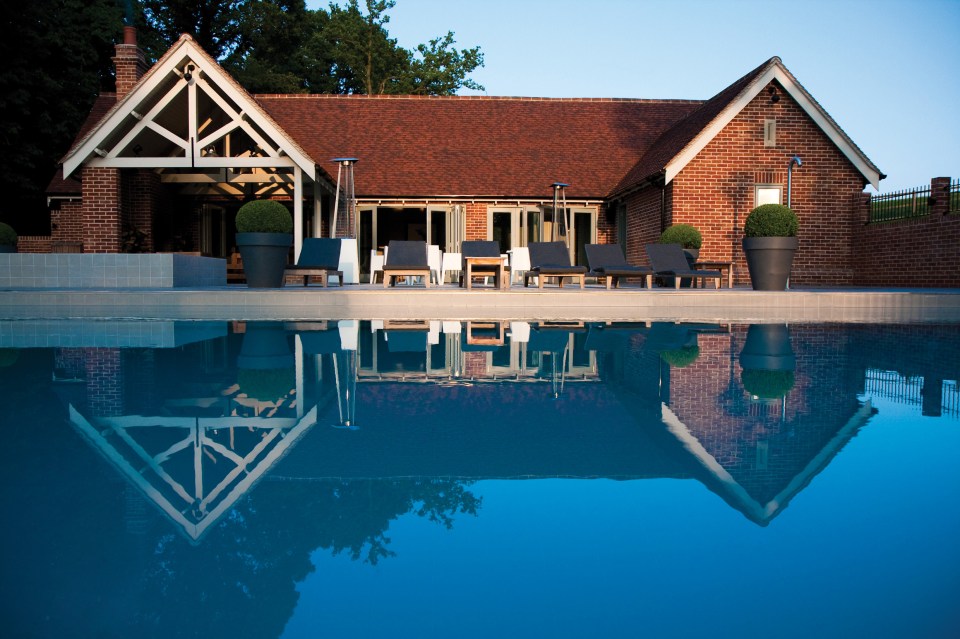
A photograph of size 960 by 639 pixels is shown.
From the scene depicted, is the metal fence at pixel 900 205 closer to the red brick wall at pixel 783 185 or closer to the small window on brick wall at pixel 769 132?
the red brick wall at pixel 783 185

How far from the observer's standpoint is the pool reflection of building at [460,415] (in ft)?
9.04

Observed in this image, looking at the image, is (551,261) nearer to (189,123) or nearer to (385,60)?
(189,123)

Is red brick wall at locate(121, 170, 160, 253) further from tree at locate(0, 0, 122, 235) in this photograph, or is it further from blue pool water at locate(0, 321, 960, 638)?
blue pool water at locate(0, 321, 960, 638)

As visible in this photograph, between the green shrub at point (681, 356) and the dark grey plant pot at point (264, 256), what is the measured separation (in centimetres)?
815

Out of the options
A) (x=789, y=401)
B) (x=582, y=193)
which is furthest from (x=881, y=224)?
(x=789, y=401)

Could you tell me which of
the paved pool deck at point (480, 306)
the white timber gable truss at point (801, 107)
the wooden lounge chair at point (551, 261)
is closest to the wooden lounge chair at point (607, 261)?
the wooden lounge chair at point (551, 261)

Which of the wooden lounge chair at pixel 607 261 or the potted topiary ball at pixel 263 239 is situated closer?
the potted topiary ball at pixel 263 239

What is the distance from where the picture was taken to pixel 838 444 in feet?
→ 10.7

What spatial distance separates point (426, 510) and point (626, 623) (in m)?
0.83

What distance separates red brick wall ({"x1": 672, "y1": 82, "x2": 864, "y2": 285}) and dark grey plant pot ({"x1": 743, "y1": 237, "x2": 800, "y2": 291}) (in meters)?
4.49

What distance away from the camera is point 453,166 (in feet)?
72.1

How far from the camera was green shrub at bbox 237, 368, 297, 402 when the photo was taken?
14.5 feet

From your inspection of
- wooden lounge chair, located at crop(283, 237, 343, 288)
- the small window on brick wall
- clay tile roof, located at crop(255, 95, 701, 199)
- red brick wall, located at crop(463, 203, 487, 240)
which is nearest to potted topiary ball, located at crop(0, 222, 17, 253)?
wooden lounge chair, located at crop(283, 237, 343, 288)

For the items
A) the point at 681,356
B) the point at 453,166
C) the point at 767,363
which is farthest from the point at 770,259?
the point at 453,166
